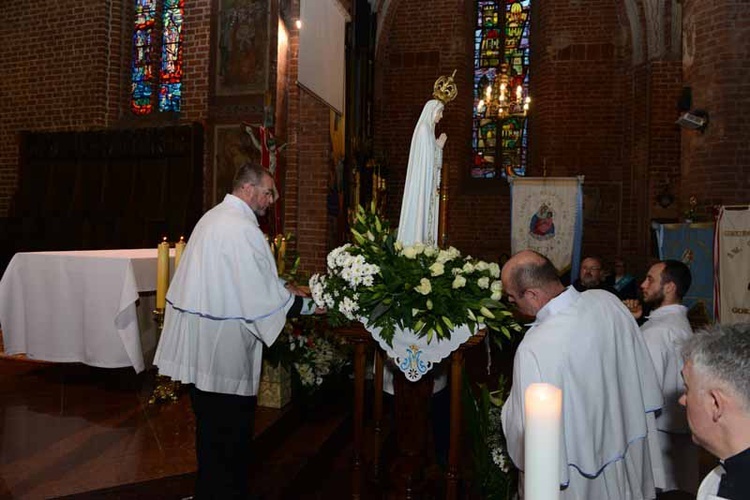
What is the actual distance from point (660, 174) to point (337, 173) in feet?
20.5

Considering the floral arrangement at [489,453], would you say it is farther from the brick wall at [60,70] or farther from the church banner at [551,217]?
the brick wall at [60,70]

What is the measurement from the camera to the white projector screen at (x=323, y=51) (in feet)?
23.5

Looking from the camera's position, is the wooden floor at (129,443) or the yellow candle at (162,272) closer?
the wooden floor at (129,443)

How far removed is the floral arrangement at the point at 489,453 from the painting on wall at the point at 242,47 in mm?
6728

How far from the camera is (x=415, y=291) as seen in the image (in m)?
3.09

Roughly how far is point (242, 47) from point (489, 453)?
7.52 meters

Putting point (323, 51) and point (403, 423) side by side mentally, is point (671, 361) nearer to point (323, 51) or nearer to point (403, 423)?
point (403, 423)

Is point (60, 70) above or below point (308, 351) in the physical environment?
above

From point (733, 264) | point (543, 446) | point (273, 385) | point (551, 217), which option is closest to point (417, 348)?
point (273, 385)

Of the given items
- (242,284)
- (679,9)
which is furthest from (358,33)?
(242,284)

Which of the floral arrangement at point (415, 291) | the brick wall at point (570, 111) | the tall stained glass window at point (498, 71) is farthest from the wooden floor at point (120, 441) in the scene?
the tall stained glass window at point (498, 71)

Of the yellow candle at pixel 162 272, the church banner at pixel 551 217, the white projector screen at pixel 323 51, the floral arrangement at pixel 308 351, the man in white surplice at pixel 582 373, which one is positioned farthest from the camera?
the church banner at pixel 551 217

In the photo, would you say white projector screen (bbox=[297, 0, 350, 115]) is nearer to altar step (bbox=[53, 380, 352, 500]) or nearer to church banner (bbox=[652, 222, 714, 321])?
altar step (bbox=[53, 380, 352, 500])

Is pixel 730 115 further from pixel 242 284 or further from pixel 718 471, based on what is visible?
pixel 718 471
